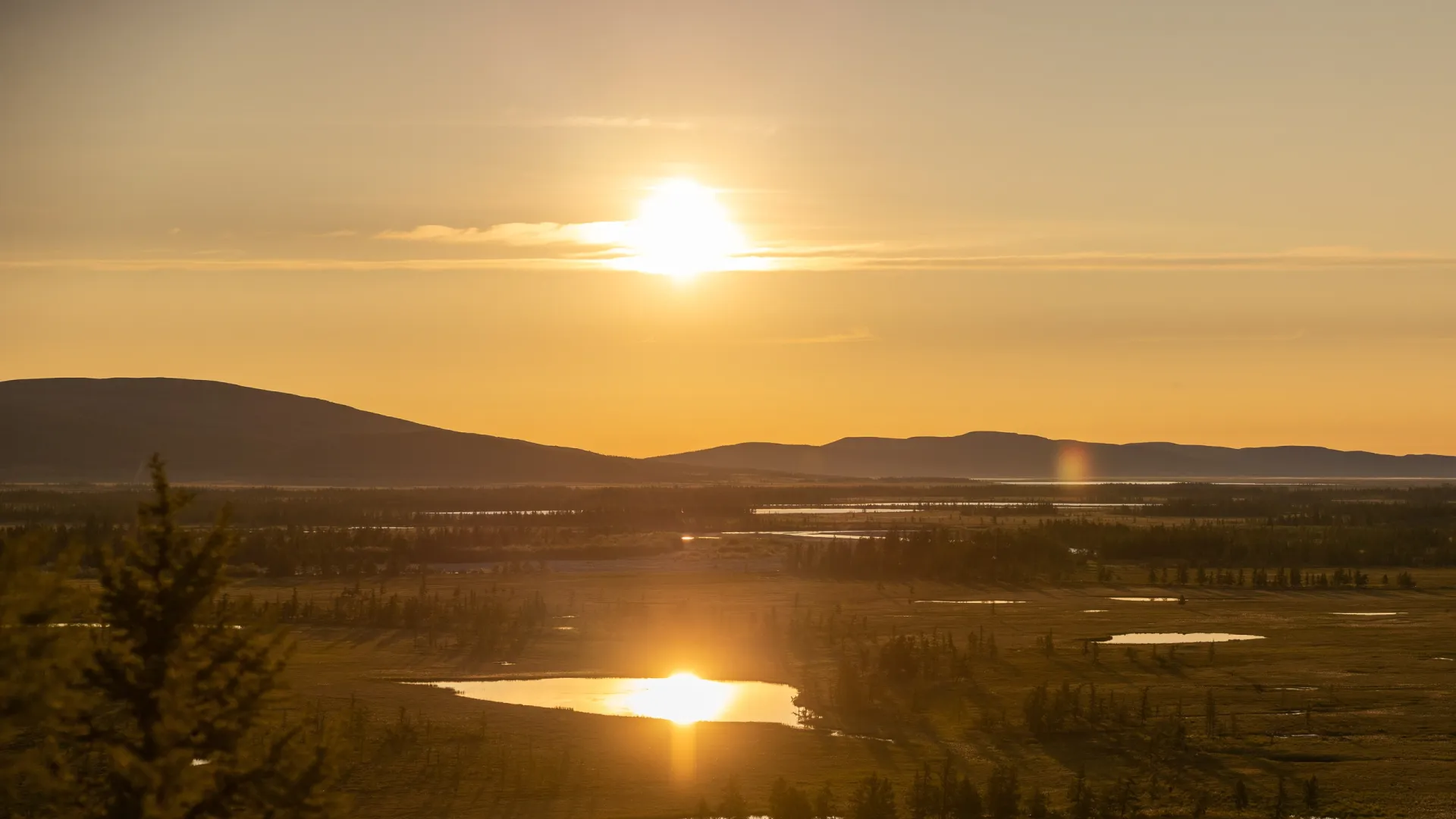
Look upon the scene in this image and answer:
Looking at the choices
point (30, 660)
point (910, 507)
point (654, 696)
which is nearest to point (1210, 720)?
point (654, 696)

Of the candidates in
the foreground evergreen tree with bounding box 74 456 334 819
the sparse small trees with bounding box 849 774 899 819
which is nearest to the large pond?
the sparse small trees with bounding box 849 774 899 819

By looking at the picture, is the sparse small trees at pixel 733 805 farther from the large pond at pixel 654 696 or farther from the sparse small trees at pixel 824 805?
the large pond at pixel 654 696

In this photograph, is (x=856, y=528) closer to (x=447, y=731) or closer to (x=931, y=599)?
(x=931, y=599)

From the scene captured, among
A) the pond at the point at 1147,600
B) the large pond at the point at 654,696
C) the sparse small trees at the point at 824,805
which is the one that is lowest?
the sparse small trees at the point at 824,805

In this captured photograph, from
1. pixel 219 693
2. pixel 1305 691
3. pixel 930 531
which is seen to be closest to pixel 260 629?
pixel 219 693

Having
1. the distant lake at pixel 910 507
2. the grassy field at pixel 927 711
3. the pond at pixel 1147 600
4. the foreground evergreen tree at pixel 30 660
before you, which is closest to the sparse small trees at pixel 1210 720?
the grassy field at pixel 927 711

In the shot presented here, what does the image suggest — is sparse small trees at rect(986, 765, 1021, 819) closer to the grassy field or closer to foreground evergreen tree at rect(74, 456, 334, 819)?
the grassy field
